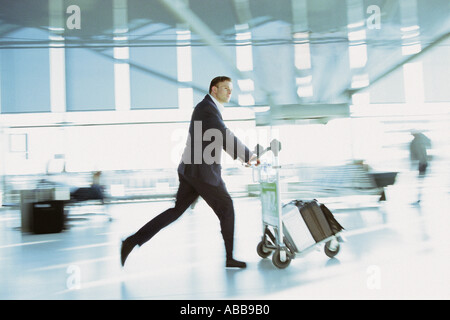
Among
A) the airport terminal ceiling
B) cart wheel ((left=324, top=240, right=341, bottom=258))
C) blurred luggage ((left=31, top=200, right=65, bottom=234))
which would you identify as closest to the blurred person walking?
the airport terminal ceiling

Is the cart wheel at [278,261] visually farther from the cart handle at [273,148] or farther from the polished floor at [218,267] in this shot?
the cart handle at [273,148]

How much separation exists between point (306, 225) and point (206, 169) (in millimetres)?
883

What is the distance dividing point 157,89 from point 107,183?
3026 millimetres

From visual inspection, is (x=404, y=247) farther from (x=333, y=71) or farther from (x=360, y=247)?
(x=333, y=71)

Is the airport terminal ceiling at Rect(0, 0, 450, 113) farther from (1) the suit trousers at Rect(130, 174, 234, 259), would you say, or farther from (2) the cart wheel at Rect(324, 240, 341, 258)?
(1) the suit trousers at Rect(130, 174, 234, 259)

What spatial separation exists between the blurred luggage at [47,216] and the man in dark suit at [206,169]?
3.02 metres

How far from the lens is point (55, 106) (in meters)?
8.32

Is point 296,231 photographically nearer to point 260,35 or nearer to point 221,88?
point 221,88

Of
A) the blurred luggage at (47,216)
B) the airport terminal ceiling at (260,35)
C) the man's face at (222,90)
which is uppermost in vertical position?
the airport terminal ceiling at (260,35)

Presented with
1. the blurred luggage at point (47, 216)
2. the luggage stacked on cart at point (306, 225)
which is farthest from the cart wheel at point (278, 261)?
the blurred luggage at point (47, 216)

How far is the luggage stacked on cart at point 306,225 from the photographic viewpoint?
2.73 meters

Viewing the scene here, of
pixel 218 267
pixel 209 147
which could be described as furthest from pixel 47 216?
pixel 209 147

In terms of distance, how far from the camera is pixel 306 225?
278 centimetres
